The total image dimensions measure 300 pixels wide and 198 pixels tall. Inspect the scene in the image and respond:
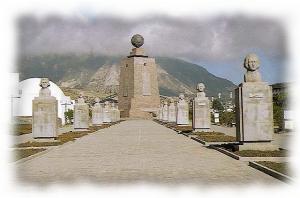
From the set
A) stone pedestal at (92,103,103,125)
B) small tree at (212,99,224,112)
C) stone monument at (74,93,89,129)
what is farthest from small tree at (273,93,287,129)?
small tree at (212,99,224,112)

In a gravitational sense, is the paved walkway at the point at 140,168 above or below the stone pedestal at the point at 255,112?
below

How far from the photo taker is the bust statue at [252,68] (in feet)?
53.1

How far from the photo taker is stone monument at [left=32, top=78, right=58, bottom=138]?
2131cm

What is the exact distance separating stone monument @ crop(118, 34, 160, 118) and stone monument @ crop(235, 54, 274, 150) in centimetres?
6395

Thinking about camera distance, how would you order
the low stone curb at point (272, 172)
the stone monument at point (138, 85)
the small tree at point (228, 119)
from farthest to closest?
the stone monument at point (138, 85) < the small tree at point (228, 119) < the low stone curb at point (272, 172)

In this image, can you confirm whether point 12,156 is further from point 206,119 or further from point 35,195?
point 206,119

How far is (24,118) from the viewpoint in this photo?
2202 inches

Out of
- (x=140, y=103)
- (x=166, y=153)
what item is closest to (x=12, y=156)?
(x=166, y=153)

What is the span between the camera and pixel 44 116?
841 inches

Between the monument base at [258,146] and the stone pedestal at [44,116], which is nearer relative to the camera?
the monument base at [258,146]

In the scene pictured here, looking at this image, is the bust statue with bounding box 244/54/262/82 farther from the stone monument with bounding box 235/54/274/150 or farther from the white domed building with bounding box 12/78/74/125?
the white domed building with bounding box 12/78/74/125

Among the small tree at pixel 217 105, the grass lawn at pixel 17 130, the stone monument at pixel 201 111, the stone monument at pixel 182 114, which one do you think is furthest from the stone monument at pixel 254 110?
the small tree at pixel 217 105

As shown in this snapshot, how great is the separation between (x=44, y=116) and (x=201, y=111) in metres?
9.84

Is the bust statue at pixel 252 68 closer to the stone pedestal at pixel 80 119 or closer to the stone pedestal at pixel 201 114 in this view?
the stone pedestal at pixel 201 114
